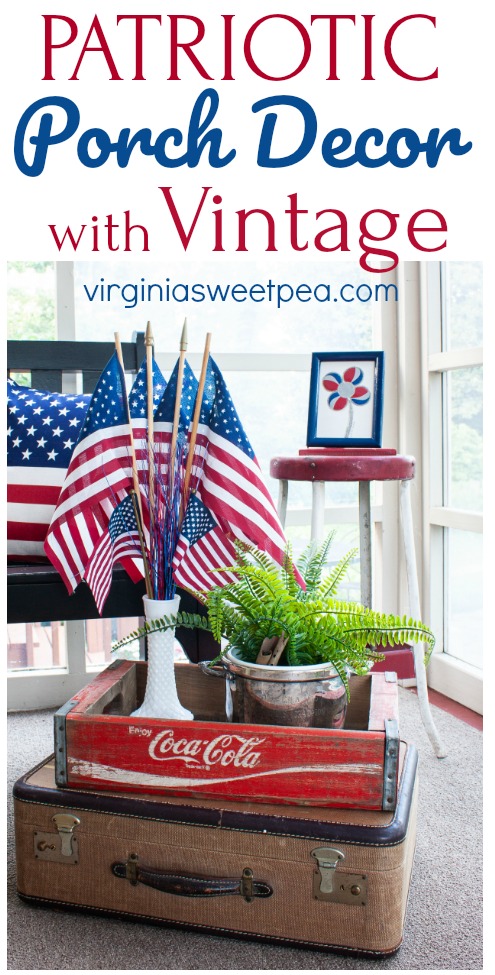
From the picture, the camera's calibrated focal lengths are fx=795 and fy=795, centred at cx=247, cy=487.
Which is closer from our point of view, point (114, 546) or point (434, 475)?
point (114, 546)

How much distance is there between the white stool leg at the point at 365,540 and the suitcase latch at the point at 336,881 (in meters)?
0.91

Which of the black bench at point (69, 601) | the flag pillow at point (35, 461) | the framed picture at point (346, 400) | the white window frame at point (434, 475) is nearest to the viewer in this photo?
the black bench at point (69, 601)

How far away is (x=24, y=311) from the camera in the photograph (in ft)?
7.02

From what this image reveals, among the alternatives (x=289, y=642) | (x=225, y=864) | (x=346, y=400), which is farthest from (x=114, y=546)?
(x=346, y=400)

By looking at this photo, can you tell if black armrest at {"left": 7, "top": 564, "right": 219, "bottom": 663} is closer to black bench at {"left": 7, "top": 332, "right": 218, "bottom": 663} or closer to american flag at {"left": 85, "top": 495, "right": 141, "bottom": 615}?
black bench at {"left": 7, "top": 332, "right": 218, "bottom": 663}

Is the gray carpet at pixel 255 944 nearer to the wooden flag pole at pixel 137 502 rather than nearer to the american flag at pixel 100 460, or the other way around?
the wooden flag pole at pixel 137 502

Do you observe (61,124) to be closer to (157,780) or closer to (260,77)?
(260,77)

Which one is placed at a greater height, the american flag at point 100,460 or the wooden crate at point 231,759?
the american flag at point 100,460

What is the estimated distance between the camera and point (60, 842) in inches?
43.1

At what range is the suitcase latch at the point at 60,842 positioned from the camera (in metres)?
1.09

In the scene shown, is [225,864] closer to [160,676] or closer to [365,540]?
[160,676]

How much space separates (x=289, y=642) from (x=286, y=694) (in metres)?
0.07

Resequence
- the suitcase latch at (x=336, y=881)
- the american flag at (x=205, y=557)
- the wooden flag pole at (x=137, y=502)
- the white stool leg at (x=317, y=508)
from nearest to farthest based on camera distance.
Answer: the suitcase latch at (x=336, y=881), the wooden flag pole at (x=137, y=502), the american flag at (x=205, y=557), the white stool leg at (x=317, y=508)

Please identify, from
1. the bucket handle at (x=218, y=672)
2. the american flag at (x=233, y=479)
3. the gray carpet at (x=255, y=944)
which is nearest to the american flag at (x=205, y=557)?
the american flag at (x=233, y=479)
